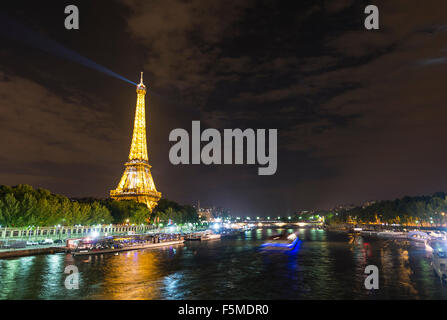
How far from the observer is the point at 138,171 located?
526 ft

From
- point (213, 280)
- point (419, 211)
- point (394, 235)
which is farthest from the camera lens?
point (419, 211)

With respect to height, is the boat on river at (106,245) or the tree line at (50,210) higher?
the tree line at (50,210)

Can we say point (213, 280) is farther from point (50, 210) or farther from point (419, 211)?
point (419, 211)

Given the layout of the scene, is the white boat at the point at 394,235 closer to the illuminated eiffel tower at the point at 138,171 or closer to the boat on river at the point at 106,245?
the boat on river at the point at 106,245

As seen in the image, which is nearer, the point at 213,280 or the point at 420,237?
the point at 213,280

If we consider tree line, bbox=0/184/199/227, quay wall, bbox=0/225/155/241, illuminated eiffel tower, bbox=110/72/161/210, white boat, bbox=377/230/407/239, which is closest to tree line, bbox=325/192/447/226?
white boat, bbox=377/230/407/239

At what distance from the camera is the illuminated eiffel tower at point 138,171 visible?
157m

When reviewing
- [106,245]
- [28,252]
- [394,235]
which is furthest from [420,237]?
[28,252]

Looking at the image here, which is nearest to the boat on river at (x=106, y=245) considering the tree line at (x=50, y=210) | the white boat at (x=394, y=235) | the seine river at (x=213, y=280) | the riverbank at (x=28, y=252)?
the riverbank at (x=28, y=252)

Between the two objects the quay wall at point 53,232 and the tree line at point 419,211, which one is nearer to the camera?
the quay wall at point 53,232

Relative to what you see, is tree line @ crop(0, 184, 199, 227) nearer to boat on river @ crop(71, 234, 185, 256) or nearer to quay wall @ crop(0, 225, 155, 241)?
quay wall @ crop(0, 225, 155, 241)

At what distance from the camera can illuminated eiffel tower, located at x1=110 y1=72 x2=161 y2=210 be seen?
156625mm
